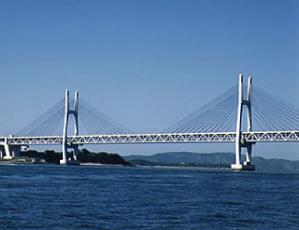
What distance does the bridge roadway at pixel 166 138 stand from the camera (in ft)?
282

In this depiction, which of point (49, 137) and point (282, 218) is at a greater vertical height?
point (49, 137)

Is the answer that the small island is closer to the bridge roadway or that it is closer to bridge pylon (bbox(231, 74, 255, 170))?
the bridge roadway

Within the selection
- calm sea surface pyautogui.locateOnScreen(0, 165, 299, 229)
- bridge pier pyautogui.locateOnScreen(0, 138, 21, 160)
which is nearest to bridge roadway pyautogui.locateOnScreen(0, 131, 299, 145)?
bridge pier pyautogui.locateOnScreen(0, 138, 21, 160)

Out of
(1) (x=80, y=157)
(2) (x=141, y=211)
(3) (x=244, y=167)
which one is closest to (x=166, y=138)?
(3) (x=244, y=167)

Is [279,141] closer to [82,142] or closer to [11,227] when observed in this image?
[82,142]

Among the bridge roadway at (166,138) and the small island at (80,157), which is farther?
the small island at (80,157)

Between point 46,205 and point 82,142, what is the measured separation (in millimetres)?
84958

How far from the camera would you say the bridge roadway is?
85812 millimetres

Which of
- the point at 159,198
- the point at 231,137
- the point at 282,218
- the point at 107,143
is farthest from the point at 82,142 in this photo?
the point at 282,218

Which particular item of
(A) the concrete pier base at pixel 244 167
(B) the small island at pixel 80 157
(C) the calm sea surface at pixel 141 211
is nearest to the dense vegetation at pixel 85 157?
(B) the small island at pixel 80 157

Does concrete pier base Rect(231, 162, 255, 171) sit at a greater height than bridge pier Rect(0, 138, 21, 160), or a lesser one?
lesser

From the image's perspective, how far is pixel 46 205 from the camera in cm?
2448

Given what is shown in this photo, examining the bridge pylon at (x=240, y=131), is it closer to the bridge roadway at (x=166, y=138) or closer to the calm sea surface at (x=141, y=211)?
the bridge roadway at (x=166, y=138)

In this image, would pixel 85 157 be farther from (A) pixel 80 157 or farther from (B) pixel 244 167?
(B) pixel 244 167
